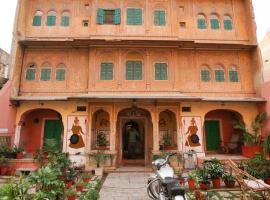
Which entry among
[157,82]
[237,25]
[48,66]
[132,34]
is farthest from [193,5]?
[48,66]

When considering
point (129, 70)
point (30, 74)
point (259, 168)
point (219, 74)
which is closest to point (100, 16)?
point (129, 70)

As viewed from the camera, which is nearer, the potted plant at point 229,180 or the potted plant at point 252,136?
the potted plant at point 229,180

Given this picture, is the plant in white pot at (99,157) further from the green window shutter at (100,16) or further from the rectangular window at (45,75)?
the green window shutter at (100,16)

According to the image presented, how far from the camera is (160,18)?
44.0ft

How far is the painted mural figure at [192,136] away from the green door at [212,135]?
2071 millimetres

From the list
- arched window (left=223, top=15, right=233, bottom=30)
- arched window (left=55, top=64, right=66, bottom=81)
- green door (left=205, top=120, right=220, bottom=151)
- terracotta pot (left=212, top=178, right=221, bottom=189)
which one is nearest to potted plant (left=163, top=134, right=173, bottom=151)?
green door (left=205, top=120, right=220, bottom=151)

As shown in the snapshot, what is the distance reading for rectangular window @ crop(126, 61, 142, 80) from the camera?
12812 mm

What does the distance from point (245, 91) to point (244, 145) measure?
329 centimetres

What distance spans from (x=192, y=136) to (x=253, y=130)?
11.6ft

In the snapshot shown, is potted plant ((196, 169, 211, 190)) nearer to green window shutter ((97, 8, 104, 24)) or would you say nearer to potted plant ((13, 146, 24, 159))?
potted plant ((13, 146, 24, 159))

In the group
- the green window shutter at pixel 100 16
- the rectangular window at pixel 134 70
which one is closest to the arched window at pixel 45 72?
the green window shutter at pixel 100 16

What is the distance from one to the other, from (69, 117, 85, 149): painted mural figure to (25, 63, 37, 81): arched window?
3750 mm

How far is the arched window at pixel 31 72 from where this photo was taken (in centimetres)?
1310

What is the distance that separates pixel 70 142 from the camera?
12.1 m
